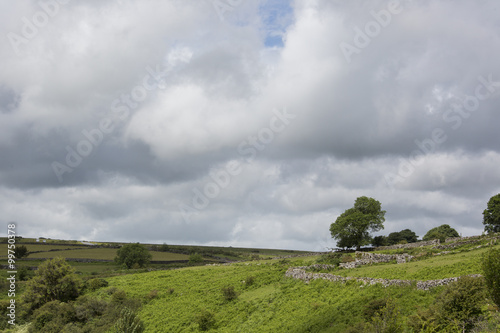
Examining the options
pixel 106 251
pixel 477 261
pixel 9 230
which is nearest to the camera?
pixel 477 261

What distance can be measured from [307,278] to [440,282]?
15.0 m

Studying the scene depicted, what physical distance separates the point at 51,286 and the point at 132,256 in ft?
139

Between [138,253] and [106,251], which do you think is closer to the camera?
[138,253]

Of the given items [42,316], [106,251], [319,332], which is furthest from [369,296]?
[106,251]

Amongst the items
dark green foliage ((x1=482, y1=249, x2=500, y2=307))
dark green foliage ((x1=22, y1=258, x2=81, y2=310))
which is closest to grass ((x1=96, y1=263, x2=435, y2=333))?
dark green foliage ((x1=22, y1=258, x2=81, y2=310))

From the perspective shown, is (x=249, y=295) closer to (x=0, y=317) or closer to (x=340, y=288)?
(x=340, y=288)

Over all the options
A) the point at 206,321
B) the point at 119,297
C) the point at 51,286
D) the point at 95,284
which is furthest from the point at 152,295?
the point at 206,321

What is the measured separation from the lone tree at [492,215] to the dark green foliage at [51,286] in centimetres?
8363

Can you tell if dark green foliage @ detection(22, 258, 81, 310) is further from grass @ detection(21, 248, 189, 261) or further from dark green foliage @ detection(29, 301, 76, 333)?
grass @ detection(21, 248, 189, 261)

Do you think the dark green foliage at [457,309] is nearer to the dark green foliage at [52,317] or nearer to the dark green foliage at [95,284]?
the dark green foliage at [52,317]

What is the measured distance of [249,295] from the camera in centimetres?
4509

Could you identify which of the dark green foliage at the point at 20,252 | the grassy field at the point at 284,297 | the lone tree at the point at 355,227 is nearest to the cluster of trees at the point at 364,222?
the lone tree at the point at 355,227

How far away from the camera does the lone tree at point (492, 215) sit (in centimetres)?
8150

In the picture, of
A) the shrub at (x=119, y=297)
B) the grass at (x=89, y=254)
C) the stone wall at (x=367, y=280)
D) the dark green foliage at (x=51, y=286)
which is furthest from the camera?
the grass at (x=89, y=254)
